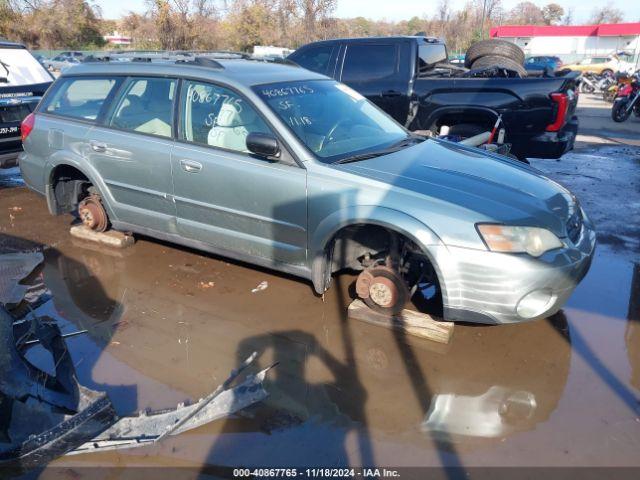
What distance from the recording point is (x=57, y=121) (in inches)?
195

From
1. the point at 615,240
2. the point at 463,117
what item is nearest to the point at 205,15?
the point at 463,117

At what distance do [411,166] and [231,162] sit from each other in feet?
4.38

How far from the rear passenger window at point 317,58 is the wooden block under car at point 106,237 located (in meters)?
3.97

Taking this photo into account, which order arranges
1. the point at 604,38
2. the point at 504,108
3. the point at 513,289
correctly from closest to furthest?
the point at 513,289 < the point at 504,108 < the point at 604,38

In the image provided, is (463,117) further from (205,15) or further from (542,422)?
(205,15)

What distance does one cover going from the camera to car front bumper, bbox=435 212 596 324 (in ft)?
9.94

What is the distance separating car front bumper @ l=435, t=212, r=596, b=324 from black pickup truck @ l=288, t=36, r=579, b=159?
3499 mm

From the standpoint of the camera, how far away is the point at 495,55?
7957mm

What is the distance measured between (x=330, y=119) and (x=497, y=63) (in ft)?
15.8

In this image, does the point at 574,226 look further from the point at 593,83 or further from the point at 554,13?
the point at 554,13

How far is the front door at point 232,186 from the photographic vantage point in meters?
3.69

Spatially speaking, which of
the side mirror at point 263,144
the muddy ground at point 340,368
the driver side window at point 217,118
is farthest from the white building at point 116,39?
the side mirror at point 263,144

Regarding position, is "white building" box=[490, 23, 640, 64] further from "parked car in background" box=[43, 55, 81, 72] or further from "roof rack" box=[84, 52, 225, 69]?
"roof rack" box=[84, 52, 225, 69]

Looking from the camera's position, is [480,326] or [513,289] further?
[480,326]
